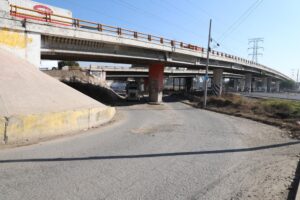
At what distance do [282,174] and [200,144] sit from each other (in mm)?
4052

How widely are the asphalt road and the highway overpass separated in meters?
9.26

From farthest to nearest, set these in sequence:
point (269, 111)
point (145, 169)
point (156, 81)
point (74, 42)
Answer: point (156, 81)
point (269, 111)
point (74, 42)
point (145, 169)

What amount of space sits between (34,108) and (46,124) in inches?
34.5

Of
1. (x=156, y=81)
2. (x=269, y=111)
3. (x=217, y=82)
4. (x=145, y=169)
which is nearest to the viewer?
(x=145, y=169)

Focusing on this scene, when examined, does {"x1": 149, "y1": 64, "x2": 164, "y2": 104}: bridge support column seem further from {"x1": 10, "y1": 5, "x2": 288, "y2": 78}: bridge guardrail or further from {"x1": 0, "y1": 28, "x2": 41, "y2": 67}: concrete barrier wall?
{"x1": 0, "y1": 28, "x2": 41, "y2": 67}: concrete barrier wall

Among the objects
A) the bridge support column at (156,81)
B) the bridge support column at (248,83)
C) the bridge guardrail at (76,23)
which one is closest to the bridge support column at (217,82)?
the bridge guardrail at (76,23)

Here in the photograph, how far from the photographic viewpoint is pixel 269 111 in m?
28.4

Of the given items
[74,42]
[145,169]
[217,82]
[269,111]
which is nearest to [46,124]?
[145,169]

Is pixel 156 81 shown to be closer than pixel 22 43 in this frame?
No

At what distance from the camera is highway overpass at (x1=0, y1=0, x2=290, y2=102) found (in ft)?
56.9

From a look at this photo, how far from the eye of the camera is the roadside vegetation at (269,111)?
19.4 m

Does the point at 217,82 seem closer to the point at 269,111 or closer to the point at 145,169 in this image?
the point at 269,111

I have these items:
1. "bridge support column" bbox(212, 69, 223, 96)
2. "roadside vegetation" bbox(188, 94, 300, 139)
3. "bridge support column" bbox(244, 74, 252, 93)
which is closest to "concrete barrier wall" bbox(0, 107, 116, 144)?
"roadside vegetation" bbox(188, 94, 300, 139)

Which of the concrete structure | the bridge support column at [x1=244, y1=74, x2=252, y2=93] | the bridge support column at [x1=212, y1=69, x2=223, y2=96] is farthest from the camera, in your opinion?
the bridge support column at [x1=244, y1=74, x2=252, y2=93]
